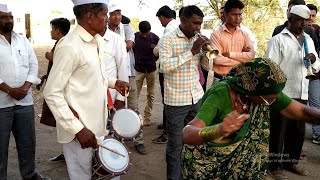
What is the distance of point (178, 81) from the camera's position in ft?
13.9

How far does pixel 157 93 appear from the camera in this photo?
10344 mm

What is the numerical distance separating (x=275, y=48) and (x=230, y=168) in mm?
2749

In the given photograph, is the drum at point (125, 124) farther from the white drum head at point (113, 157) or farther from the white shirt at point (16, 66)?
the white shirt at point (16, 66)

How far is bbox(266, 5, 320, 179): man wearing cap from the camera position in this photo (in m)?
4.82

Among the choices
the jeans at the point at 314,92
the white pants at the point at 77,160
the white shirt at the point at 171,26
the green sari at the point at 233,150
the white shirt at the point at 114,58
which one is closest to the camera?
the green sari at the point at 233,150

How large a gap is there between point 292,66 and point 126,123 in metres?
2.40

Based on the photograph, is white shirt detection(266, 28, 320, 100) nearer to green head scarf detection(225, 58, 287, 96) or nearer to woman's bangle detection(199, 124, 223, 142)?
green head scarf detection(225, 58, 287, 96)

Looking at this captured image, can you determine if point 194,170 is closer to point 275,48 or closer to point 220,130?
point 220,130

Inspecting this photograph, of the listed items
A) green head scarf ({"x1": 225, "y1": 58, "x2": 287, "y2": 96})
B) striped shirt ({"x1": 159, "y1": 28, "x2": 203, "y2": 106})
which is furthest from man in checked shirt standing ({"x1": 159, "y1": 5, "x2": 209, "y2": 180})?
green head scarf ({"x1": 225, "y1": 58, "x2": 287, "y2": 96})

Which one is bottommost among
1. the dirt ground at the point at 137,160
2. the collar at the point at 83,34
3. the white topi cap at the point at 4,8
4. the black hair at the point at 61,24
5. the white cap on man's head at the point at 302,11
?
the dirt ground at the point at 137,160

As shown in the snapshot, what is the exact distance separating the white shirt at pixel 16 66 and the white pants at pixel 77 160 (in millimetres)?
1432

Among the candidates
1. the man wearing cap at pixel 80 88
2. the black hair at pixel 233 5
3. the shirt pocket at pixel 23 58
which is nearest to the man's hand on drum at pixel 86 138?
the man wearing cap at pixel 80 88

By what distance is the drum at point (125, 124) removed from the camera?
141 inches

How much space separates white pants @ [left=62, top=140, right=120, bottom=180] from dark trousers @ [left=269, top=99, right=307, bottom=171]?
2.71 m
